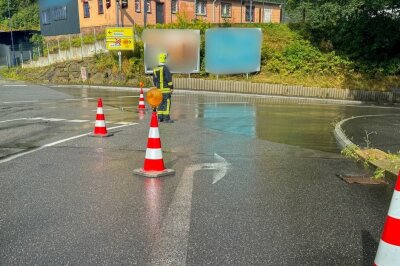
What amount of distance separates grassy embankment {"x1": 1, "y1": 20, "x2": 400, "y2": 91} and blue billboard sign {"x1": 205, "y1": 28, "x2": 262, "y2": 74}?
548 millimetres

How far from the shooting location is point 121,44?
27047 millimetres

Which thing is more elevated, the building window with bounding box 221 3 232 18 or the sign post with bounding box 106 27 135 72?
the building window with bounding box 221 3 232 18

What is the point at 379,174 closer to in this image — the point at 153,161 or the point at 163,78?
the point at 153,161

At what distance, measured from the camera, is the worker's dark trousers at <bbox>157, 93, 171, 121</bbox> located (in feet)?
36.3

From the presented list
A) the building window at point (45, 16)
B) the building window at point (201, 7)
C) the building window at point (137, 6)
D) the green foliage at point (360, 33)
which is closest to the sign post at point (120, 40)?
the building window at point (137, 6)

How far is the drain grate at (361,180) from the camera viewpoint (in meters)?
5.79

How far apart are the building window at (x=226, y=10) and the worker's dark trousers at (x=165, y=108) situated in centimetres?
3285

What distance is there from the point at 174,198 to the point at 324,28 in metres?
23.4

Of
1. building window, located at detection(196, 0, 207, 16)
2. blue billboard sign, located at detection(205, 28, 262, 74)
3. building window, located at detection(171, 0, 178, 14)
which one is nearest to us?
blue billboard sign, located at detection(205, 28, 262, 74)

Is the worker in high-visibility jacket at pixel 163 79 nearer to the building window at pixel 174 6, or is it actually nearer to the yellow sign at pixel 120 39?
the yellow sign at pixel 120 39

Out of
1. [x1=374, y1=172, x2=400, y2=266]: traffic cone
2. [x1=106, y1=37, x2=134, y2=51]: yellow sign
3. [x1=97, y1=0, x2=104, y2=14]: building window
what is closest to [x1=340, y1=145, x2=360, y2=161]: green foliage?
[x1=374, y1=172, x2=400, y2=266]: traffic cone

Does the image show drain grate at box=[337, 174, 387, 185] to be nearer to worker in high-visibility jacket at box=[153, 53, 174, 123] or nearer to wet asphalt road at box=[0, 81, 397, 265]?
wet asphalt road at box=[0, 81, 397, 265]

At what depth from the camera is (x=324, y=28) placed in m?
25.5

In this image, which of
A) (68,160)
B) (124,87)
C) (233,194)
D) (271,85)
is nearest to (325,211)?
(233,194)
